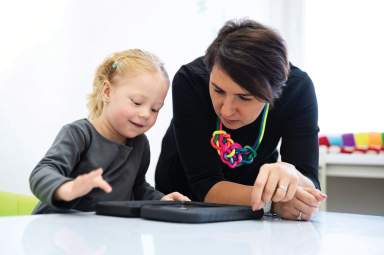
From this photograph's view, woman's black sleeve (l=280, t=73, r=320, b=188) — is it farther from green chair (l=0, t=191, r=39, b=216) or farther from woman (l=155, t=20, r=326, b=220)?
green chair (l=0, t=191, r=39, b=216)

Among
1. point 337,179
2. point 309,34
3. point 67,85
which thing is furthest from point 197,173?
point 309,34

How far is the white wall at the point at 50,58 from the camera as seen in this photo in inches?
66.2

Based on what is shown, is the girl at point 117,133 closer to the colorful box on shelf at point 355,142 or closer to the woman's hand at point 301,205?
the woman's hand at point 301,205

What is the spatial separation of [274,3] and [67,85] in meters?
1.82

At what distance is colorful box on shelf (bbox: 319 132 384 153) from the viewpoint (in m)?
2.61

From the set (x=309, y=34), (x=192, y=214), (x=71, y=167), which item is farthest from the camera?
(x=309, y=34)

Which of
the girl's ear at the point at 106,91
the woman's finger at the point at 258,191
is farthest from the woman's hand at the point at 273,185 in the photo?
the girl's ear at the point at 106,91

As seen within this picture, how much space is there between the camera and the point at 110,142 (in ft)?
4.14

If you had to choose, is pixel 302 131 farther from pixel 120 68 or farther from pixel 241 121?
pixel 120 68

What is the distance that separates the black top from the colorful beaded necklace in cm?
1

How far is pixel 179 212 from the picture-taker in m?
0.78

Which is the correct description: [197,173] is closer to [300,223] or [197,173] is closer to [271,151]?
[271,151]

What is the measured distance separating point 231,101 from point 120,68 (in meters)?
0.38

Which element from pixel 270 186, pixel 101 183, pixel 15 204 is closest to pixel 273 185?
pixel 270 186
